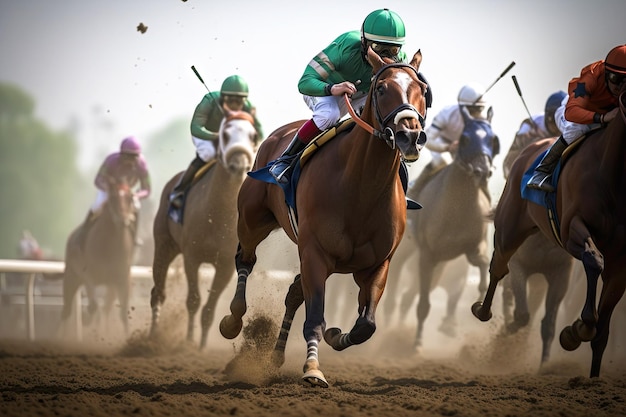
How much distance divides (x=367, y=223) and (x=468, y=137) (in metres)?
5.94

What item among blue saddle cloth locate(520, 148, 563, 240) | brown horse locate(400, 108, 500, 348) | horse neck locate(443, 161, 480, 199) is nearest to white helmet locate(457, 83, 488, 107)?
brown horse locate(400, 108, 500, 348)

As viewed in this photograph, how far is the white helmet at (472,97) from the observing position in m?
13.9

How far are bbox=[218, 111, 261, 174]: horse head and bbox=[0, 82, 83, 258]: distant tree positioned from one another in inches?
1497

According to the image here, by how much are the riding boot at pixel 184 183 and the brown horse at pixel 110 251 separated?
10.8 ft

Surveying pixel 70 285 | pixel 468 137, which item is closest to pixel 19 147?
pixel 70 285

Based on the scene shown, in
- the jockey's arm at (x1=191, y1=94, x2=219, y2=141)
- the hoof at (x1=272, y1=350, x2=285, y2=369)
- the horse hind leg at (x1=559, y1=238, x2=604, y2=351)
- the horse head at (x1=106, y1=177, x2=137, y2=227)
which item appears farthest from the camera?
the horse head at (x1=106, y1=177, x2=137, y2=227)

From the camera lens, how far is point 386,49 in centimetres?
764

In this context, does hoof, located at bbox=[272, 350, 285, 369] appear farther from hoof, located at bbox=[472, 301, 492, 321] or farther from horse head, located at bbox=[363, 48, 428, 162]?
hoof, located at bbox=[472, 301, 492, 321]

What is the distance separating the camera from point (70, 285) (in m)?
16.3

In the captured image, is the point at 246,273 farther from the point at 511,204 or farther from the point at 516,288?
the point at 516,288

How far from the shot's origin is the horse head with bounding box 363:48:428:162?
21.6 ft

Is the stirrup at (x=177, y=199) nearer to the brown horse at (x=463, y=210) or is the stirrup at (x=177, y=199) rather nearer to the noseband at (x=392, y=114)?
the brown horse at (x=463, y=210)

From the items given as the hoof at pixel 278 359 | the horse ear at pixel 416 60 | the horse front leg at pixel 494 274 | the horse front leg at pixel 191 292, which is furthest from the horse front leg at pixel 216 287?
the horse ear at pixel 416 60

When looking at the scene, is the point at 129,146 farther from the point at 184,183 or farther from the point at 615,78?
the point at 615,78
